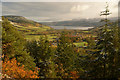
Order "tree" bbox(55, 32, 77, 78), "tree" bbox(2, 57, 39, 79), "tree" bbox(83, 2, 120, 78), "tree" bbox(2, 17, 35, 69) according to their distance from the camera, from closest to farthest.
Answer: "tree" bbox(83, 2, 120, 78), "tree" bbox(2, 57, 39, 79), "tree" bbox(2, 17, 35, 69), "tree" bbox(55, 32, 77, 78)

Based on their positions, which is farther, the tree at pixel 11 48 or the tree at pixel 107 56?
the tree at pixel 11 48

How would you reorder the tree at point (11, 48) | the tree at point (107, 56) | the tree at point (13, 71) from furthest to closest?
1. the tree at point (11, 48)
2. the tree at point (13, 71)
3. the tree at point (107, 56)

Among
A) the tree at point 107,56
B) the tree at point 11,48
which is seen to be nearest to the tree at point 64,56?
the tree at point 11,48

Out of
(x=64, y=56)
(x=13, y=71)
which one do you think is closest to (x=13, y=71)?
(x=13, y=71)

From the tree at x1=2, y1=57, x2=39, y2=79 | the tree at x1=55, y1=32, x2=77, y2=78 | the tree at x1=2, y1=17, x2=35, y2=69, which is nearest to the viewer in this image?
the tree at x1=2, y1=57, x2=39, y2=79

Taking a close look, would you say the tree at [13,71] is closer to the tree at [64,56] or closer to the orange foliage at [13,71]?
the orange foliage at [13,71]

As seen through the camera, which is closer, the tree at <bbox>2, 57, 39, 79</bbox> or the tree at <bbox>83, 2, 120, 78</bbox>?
the tree at <bbox>83, 2, 120, 78</bbox>

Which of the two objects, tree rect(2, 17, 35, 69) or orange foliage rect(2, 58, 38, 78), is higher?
tree rect(2, 17, 35, 69)

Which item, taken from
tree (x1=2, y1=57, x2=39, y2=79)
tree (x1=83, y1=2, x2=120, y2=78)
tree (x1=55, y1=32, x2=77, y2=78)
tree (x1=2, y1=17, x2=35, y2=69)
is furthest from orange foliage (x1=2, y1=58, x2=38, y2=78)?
tree (x1=83, y1=2, x2=120, y2=78)

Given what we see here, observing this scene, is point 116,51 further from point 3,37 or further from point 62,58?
point 3,37

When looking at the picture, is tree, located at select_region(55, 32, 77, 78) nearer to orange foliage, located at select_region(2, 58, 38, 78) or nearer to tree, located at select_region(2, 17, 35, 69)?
tree, located at select_region(2, 17, 35, 69)

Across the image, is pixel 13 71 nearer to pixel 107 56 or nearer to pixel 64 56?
pixel 64 56

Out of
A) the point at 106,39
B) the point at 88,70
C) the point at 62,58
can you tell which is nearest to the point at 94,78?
the point at 88,70
